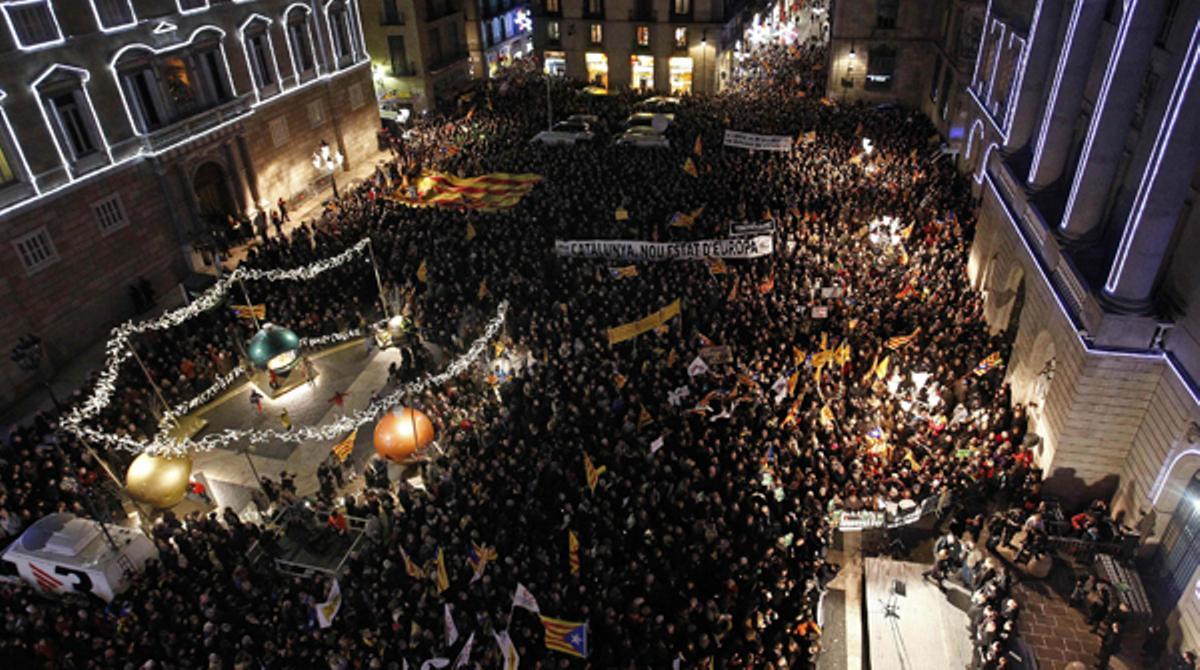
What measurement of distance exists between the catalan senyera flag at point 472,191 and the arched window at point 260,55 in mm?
8696

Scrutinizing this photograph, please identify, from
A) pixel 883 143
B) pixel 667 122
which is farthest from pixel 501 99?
pixel 883 143

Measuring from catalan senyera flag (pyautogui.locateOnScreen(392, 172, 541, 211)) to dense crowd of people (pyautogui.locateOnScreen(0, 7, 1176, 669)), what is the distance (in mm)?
945

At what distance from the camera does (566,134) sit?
131 ft

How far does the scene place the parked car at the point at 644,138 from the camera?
3756 centimetres

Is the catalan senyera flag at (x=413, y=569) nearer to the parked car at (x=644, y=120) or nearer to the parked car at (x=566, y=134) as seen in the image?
the parked car at (x=566, y=134)

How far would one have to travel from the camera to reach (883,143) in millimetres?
A: 35000

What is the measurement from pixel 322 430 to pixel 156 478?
4.68 m

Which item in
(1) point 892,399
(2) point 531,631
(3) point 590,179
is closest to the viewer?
(2) point 531,631

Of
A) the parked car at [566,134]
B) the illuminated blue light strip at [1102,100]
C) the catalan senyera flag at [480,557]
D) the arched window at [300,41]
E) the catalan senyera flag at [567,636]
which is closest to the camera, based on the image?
the catalan senyera flag at [567,636]

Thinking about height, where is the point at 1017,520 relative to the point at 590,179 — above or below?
below

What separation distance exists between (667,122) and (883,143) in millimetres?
10844

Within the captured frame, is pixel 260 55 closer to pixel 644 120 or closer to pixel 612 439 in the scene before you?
→ pixel 644 120

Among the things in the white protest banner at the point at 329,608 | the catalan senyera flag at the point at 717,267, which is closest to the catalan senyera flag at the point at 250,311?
the white protest banner at the point at 329,608

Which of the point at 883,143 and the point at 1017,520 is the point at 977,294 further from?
the point at 883,143
